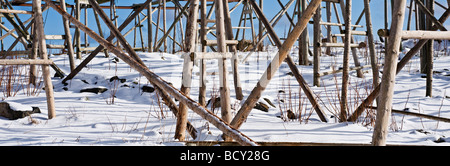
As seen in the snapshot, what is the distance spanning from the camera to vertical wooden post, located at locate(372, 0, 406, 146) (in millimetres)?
2105

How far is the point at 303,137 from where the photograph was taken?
3379 mm

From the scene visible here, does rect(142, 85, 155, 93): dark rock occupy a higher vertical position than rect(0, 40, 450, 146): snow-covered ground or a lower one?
higher

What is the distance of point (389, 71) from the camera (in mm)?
2154

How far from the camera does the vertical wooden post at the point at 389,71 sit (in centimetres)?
211

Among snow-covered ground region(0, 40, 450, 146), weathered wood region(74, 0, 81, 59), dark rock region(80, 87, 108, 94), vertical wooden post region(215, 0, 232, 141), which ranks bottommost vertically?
snow-covered ground region(0, 40, 450, 146)

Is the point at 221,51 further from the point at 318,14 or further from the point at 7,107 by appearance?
the point at 318,14

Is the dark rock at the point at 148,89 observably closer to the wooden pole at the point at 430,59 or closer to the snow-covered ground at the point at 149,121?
the snow-covered ground at the point at 149,121

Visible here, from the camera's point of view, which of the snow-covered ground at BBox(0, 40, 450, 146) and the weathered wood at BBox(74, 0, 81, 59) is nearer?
the snow-covered ground at BBox(0, 40, 450, 146)

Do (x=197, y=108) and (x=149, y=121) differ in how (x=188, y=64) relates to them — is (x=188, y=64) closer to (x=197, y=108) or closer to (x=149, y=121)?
(x=197, y=108)

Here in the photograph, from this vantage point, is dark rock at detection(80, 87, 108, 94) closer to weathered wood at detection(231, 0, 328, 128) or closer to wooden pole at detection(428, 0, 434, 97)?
weathered wood at detection(231, 0, 328, 128)

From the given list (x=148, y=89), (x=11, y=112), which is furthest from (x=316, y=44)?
(x=11, y=112)

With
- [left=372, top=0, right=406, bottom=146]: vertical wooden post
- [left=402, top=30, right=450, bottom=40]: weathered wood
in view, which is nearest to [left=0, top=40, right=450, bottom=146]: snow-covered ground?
[left=372, top=0, right=406, bottom=146]: vertical wooden post

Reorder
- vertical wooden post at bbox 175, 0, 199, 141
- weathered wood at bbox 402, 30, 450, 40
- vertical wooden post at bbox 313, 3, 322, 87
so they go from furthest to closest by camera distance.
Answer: vertical wooden post at bbox 313, 3, 322, 87, vertical wooden post at bbox 175, 0, 199, 141, weathered wood at bbox 402, 30, 450, 40
